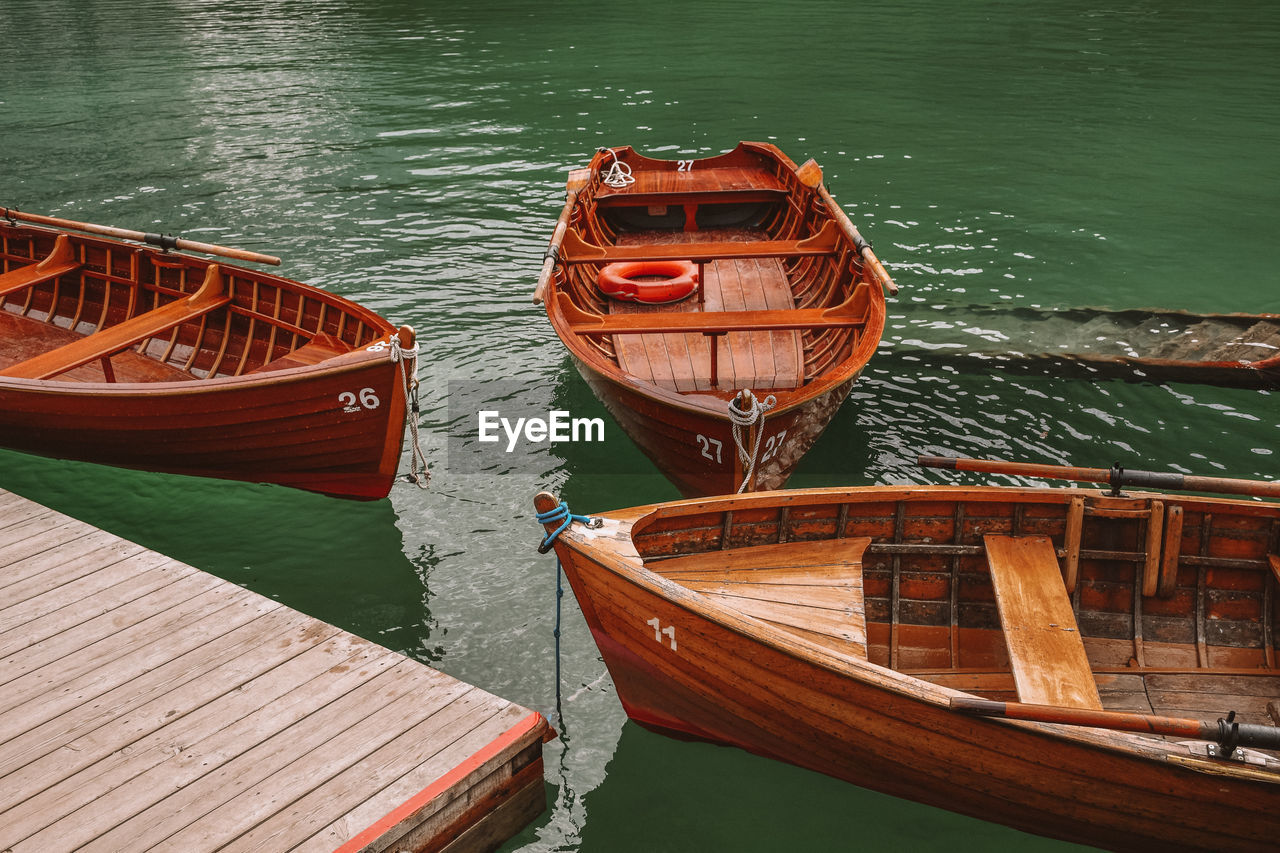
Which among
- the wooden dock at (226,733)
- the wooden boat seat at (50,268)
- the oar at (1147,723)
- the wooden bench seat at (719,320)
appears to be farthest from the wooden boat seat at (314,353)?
the oar at (1147,723)

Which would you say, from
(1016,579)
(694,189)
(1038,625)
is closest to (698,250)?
(694,189)

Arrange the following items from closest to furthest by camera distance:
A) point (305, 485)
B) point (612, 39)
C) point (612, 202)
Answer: point (305, 485) → point (612, 202) → point (612, 39)

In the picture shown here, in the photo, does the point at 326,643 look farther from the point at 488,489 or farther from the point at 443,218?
the point at 443,218

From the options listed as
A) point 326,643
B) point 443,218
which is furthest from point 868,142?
point 326,643

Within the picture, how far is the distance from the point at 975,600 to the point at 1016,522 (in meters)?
0.57

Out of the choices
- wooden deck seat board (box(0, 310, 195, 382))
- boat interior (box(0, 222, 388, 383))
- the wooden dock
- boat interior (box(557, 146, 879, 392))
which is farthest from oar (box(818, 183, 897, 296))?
wooden deck seat board (box(0, 310, 195, 382))

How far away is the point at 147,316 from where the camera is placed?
9.05 metres

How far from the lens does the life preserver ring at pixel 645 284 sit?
10.0 metres

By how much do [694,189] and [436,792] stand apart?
9.66 m

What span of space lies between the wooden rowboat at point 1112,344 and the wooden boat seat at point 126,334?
23.5 ft

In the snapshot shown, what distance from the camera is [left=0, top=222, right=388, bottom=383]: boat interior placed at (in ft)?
27.8

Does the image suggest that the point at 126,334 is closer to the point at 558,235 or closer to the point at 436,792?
the point at 558,235

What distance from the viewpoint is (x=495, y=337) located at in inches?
451

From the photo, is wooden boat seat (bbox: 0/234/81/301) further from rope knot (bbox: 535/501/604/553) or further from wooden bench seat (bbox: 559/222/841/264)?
rope knot (bbox: 535/501/604/553)
